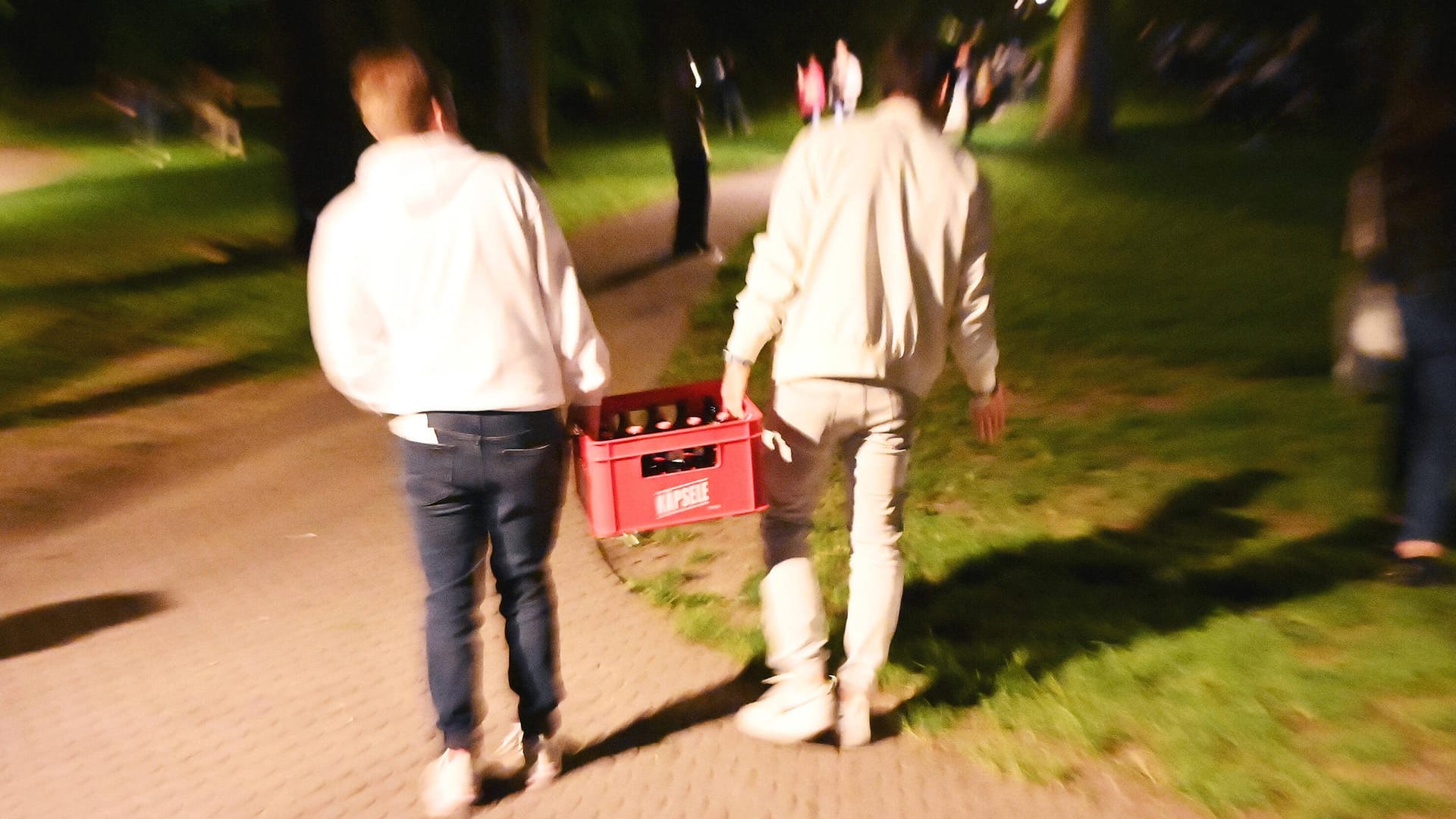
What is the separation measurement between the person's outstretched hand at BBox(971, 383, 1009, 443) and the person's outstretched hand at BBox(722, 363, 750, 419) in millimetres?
730

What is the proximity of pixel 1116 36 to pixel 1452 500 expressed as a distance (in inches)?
1258

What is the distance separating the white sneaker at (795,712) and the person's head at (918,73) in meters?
1.73

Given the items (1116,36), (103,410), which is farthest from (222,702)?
(1116,36)

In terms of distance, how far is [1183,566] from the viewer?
15.6 ft

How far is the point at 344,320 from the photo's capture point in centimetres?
296

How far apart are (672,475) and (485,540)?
63cm

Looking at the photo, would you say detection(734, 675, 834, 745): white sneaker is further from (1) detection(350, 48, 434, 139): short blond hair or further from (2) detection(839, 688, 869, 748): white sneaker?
(1) detection(350, 48, 434, 139): short blond hair

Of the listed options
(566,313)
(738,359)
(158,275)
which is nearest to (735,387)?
(738,359)

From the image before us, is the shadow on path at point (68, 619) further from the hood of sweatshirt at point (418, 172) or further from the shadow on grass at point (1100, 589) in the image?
the shadow on grass at point (1100, 589)

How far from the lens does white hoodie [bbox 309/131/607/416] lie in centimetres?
287

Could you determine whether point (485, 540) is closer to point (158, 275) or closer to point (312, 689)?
point (312, 689)

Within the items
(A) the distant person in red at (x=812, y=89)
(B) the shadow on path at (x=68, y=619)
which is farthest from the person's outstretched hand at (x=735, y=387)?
(A) the distant person in red at (x=812, y=89)

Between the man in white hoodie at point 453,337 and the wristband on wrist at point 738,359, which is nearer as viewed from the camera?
the man in white hoodie at point 453,337

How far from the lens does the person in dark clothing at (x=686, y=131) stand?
11.3 metres
